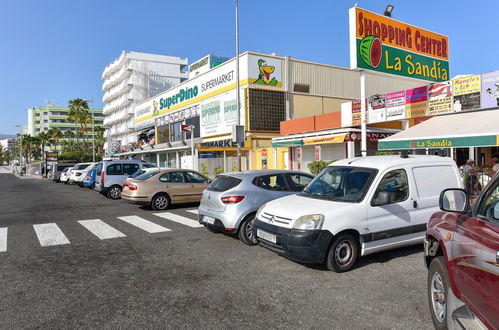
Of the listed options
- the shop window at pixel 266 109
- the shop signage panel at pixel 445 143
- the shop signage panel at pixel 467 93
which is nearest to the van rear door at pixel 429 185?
the shop signage panel at pixel 445 143

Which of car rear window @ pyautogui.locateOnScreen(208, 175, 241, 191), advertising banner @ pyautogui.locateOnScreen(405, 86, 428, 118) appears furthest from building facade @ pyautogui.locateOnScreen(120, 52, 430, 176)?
car rear window @ pyautogui.locateOnScreen(208, 175, 241, 191)

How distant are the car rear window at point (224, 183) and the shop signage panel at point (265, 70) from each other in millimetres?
19319

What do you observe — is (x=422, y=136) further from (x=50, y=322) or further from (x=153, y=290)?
(x=50, y=322)

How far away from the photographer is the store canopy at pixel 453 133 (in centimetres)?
965

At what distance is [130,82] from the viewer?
218 ft

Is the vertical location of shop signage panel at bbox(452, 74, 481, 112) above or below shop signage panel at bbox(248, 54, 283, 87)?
below

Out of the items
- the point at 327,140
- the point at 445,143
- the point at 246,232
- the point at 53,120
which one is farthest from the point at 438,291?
the point at 53,120

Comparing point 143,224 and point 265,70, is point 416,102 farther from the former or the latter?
point 265,70

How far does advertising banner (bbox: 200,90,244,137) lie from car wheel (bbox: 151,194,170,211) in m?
15.3

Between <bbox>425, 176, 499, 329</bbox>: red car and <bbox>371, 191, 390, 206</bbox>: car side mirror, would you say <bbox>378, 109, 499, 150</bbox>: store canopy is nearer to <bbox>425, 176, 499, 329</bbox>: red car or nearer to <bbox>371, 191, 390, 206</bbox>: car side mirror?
<bbox>371, 191, 390, 206</bbox>: car side mirror

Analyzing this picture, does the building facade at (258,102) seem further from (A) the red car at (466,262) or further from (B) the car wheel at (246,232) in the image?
(A) the red car at (466,262)

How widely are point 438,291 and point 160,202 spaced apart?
9872 millimetres

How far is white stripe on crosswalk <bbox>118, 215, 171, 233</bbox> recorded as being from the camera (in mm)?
8703

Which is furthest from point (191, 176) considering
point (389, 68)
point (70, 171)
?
point (70, 171)
